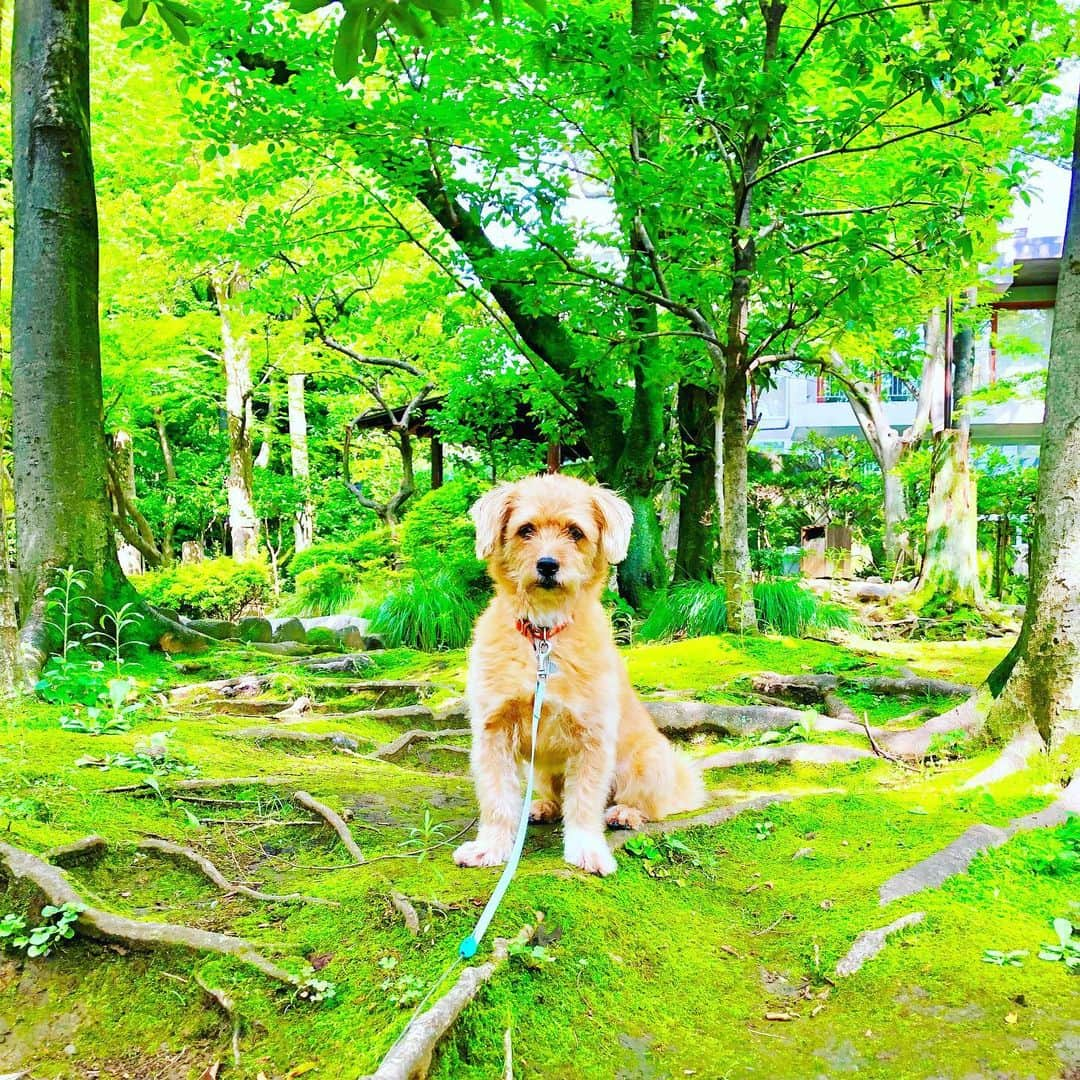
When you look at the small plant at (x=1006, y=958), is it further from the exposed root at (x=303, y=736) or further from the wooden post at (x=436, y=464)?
the wooden post at (x=436, y=464)

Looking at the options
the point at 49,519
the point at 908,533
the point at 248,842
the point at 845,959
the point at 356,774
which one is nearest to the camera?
the point at 845,959

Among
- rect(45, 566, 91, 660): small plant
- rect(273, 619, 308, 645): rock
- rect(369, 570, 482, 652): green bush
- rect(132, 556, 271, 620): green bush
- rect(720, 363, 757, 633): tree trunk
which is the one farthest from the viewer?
rect(132, 556, 271, 620): green bush

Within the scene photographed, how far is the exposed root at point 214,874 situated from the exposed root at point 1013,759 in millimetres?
2939

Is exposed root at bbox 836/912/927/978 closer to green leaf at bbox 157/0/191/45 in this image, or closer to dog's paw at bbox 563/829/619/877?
dog's paw at bbox 563/829/619/877

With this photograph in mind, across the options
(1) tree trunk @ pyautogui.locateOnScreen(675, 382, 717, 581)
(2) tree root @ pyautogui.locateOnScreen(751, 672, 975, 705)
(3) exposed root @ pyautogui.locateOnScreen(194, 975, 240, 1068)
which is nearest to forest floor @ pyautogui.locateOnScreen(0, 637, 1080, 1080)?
(3) exposed root @ pyautogui.locateOnScreen(194, 975, 240, 1068)

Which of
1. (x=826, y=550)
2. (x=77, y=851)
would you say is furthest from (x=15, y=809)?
(x=826, y=550)

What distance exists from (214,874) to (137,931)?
479 mm

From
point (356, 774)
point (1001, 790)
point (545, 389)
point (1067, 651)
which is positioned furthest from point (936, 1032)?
point (545, 389)

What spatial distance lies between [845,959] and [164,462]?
79.4 feet

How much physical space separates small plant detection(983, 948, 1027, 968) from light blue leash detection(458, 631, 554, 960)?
1.46 meters

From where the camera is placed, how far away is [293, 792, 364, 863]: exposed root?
302cm

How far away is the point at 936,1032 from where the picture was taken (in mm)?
2039

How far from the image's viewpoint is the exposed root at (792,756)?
4.45 m

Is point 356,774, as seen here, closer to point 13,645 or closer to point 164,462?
point 13,645
